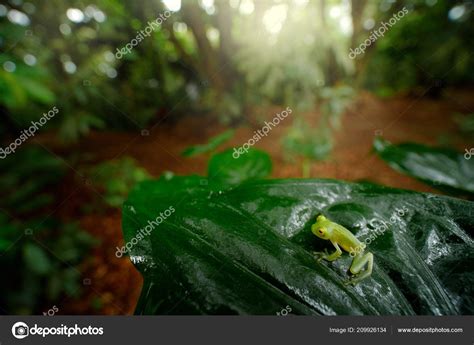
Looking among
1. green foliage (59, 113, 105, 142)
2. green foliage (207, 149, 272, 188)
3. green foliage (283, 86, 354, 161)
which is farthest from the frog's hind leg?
green foliage (59, 113, 105, 142)

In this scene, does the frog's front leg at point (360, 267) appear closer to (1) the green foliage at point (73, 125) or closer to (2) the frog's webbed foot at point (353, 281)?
(2) the frog's webbed foot at point (353, 281)

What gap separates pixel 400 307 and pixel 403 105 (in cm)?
602

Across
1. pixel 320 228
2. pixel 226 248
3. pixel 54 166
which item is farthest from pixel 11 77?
pixel 320 228

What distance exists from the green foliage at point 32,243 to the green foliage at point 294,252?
110cm

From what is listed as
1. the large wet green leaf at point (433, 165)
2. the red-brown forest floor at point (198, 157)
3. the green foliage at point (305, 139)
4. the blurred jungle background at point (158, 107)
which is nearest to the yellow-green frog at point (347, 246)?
the large wet green leaf at point (433, 165)

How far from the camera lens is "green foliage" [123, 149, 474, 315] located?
0.53m

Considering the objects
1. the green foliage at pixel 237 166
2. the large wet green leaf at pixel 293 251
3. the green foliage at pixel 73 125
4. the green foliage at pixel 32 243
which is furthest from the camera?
the green foliage at pixel 73 125

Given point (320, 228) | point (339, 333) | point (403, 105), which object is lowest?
point (339, 333)

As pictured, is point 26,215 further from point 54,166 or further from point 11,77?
point 11,77

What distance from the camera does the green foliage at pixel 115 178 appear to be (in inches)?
99.9

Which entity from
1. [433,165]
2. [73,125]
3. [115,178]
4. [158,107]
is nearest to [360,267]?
[433,165]

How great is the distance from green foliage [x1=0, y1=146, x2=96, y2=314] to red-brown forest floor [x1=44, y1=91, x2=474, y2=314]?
0.67ft

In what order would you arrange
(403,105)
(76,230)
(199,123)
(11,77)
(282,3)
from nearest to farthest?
(11,77), (76,230), (282,3), (199,123), (403,105)

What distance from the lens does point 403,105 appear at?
5.54 m
